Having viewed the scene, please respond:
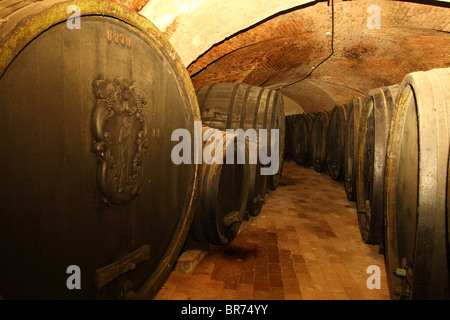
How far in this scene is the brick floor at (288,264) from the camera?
7.20ft

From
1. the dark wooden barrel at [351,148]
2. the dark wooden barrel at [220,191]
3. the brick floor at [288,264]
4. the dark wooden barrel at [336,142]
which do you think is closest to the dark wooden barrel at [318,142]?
the dark wooden barrel at [336,142]

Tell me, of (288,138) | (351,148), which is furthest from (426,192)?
(288,138)

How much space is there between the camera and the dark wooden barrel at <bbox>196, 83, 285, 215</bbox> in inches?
147

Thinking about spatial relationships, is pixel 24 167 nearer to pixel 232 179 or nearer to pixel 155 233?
pixel 155 233

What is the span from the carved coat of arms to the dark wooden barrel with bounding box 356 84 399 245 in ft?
7.02

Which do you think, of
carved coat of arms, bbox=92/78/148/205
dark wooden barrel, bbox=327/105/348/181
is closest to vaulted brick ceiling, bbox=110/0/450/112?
carved coat of arms, bbox=92/78/148/205

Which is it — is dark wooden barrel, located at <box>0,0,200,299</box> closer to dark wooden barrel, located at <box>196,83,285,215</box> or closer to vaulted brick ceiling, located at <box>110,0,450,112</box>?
vaulted brick ceiling, located at <box>110,0,450,112</box>

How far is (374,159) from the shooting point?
2551mm

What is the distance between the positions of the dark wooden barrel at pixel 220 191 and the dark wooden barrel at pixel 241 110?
0.77 metres

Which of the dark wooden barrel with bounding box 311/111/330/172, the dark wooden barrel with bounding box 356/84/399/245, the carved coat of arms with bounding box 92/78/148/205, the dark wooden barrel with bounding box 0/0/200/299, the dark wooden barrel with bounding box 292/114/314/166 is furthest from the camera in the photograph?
the dark wooden barrel with bounding box 292/114/314/166

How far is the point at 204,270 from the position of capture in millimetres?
2516

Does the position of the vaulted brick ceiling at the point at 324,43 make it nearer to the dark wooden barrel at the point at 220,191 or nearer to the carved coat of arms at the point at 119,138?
the dark wooden barrel at the point at 220,191

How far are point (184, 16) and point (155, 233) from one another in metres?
2.08

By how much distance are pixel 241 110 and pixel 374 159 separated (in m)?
1.88
